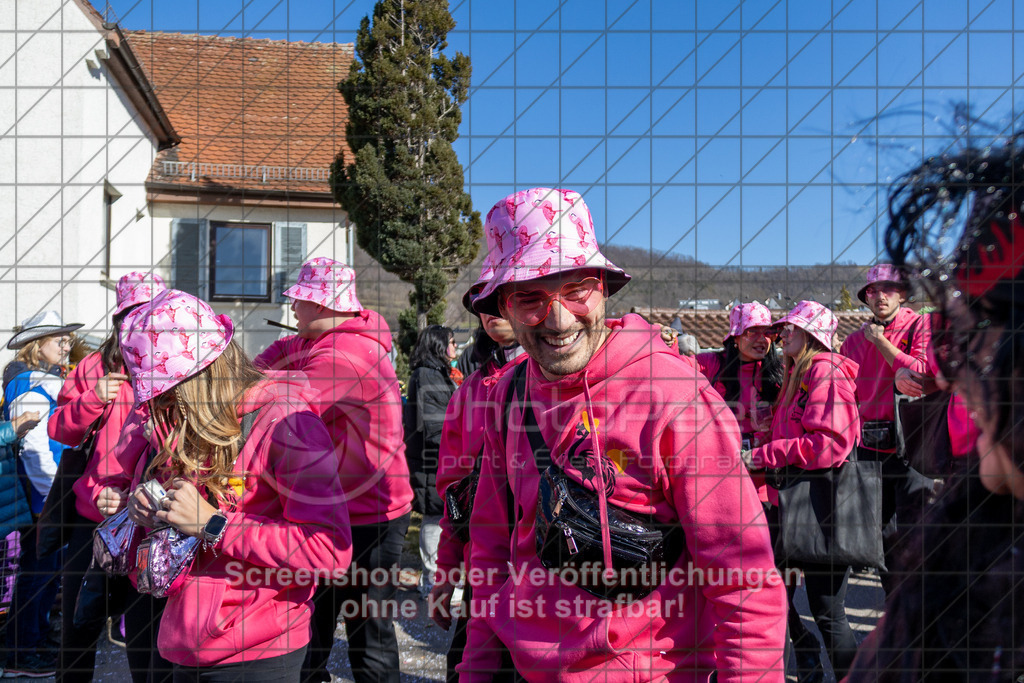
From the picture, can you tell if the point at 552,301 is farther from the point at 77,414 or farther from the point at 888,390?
the point at 888,390

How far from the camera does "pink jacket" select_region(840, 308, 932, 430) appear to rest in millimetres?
3008

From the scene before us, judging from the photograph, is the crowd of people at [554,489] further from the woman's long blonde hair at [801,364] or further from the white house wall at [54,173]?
the white house wall at [54,173]

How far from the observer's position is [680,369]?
140 cm

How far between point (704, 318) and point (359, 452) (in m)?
1.96

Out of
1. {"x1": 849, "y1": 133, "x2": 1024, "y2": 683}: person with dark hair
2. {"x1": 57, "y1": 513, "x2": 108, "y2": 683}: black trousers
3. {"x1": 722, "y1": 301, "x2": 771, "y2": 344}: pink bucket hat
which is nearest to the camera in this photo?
{"x1": 849, "y1": 133, "x2": 1024, "y2": 683}: person with dark hair

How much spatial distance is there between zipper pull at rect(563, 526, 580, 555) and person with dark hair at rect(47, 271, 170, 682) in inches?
65.7

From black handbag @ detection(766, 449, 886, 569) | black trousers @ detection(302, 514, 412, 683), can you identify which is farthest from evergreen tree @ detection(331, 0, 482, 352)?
black handbag @ detection(766, 449, 886, 569)

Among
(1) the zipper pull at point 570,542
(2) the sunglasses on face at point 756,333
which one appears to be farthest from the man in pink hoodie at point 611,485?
(2) the sunglasses on face at point 756,333

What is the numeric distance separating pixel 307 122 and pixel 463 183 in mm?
513

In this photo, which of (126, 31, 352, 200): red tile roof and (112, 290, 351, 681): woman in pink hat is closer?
(112, 290, 351, 681): woman in pink hat

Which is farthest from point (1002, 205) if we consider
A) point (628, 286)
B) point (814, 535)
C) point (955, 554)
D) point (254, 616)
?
point (814, 535)

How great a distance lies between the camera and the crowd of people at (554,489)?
0.89 metres

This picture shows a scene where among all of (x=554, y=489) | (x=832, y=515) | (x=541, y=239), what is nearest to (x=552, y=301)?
(x=541, y=239)

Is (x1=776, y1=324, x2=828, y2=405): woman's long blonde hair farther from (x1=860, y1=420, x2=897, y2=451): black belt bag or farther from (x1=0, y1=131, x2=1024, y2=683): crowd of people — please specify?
(x1=860, y1=420, x2=897, y2=451): black belt bag
